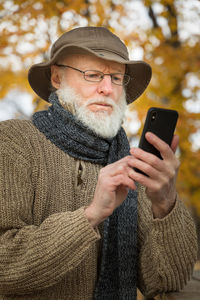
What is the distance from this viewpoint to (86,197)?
2.06 meters

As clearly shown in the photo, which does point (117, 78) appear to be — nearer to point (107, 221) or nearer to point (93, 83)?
point (93, 83)

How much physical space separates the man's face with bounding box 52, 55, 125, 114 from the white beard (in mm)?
17

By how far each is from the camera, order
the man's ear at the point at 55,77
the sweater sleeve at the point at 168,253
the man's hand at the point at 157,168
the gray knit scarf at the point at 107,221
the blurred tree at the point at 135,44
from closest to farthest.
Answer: the man's hand at the point at 157,168, the sweater sleeve at the point at 168,253, the gray knit scarf at the point at 107,221, the man's ear at the point at 55,77, the blurred tree at the point at 135,44

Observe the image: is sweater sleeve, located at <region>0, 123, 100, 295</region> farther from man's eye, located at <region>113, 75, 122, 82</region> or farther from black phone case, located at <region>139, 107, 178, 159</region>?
man's eye, located at <region>113, 75, 122, 82</region>

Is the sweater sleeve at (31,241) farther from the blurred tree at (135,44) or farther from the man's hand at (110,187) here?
the blurred tree at (135,44)

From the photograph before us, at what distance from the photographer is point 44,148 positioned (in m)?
2.05

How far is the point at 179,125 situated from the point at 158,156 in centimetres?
288

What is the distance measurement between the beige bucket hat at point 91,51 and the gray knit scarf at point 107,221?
0.27m

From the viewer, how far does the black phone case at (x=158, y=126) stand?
1.58m

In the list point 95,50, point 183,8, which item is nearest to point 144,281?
point 95,50

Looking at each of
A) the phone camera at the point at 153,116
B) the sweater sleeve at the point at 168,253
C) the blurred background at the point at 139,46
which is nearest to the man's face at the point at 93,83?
the phone camera at the point at 153,116

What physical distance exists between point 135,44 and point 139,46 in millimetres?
51

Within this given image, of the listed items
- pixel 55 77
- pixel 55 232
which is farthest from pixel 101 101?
pixel 55 232

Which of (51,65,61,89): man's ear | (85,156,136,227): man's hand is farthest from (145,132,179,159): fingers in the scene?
(51,65,61,89): man's ear
